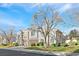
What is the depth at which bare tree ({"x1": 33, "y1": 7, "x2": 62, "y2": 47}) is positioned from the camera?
6.59 ft

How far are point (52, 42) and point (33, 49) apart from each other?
17 centimetres

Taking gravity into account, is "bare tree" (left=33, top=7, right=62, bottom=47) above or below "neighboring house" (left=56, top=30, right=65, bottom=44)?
above

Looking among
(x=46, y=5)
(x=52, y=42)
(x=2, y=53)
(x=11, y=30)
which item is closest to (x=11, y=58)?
(x=2, y=53)

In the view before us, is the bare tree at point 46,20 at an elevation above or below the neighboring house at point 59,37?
above

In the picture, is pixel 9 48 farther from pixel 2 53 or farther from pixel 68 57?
pixel 68 57

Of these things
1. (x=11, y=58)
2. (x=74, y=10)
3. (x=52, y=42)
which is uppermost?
(x=74, y=10)

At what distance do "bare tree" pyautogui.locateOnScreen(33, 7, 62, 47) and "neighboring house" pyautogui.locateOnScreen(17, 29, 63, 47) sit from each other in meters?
0.03

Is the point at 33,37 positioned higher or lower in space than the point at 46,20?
lower

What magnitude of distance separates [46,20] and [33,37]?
0.59 feet

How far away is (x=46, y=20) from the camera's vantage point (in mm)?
2016

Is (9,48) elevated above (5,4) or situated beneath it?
situated beneath

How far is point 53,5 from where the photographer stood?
6.55 feet

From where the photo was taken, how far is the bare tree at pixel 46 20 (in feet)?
6.59

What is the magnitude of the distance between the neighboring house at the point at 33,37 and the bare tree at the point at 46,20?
3 centimetres
